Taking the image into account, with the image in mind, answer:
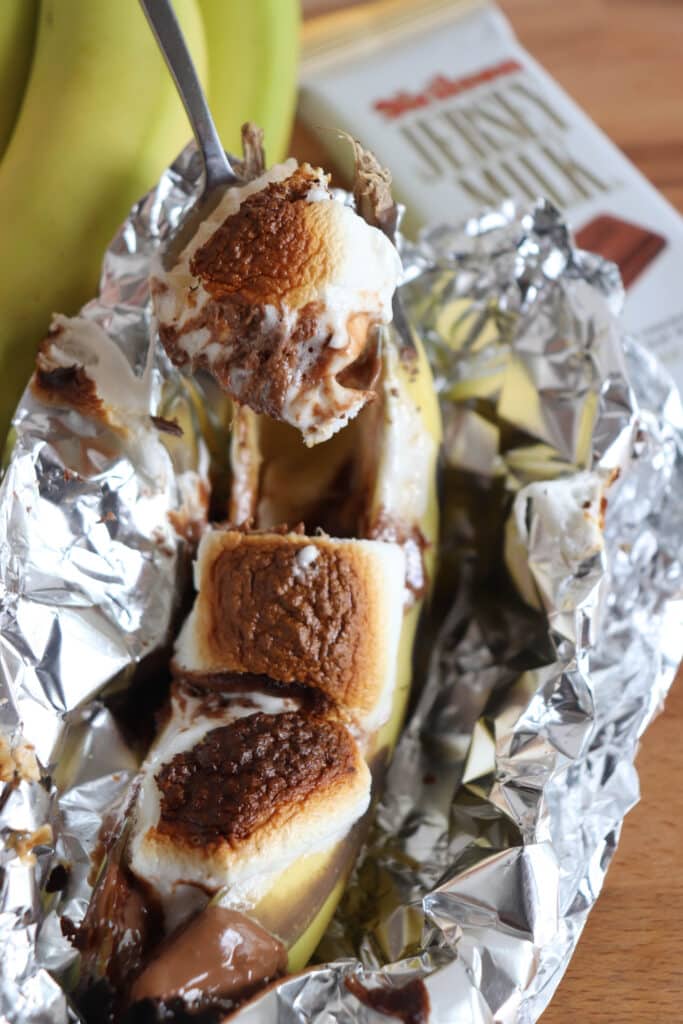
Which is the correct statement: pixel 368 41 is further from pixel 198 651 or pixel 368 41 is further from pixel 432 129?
pixel 198 651

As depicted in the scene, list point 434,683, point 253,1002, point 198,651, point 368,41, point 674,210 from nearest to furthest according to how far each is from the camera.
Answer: point 253,1002 < point 198,651 < point 434,683 < point 674,210 < point 368,41

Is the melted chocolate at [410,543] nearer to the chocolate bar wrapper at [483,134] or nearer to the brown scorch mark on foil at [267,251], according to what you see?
the brown scorch mark on foil at [267,251]

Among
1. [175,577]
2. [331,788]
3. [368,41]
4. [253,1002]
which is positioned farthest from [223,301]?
[368,41]

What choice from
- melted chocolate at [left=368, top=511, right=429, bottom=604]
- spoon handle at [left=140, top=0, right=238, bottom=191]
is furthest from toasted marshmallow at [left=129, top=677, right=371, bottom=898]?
spoon handle at [left=140, top=0, right=238, bottom=191]

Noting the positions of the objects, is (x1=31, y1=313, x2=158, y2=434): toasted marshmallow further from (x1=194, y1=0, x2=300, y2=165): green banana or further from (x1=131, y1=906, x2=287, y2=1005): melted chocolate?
(x1=131, y1=906, x2=287, y2=1005): melted chocolate

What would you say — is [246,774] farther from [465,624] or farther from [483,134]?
[483,134]

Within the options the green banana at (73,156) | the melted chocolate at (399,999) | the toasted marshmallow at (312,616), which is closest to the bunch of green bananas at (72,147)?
the green banana at (73,156)
